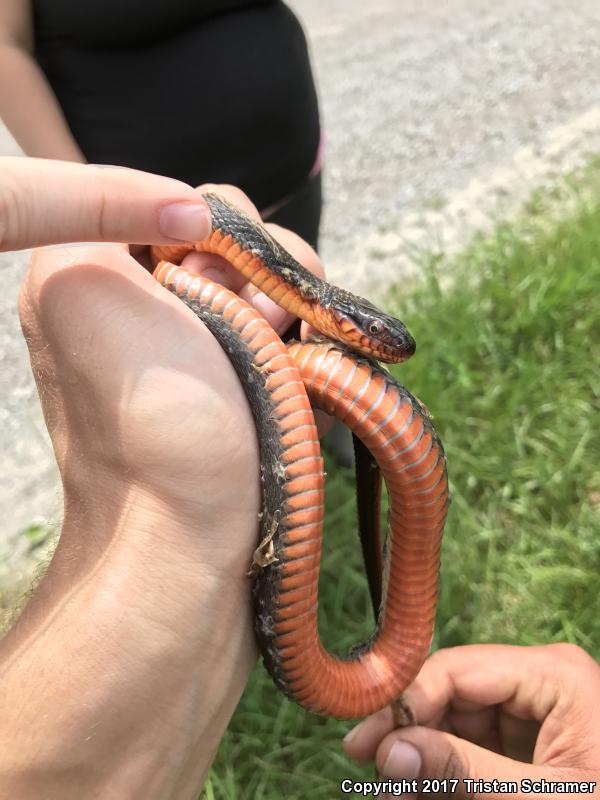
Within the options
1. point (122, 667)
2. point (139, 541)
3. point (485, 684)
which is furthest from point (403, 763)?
point (139, 541)

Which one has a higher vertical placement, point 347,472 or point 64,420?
point 64,420

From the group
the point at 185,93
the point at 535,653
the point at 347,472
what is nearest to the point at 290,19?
the point at 185,93

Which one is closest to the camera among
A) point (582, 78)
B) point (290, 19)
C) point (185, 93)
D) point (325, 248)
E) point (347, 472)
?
point (185, 93)

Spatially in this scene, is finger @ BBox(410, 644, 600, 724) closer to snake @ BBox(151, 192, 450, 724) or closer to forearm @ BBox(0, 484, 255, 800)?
snake @ BBox(151, 192, 450, 724)

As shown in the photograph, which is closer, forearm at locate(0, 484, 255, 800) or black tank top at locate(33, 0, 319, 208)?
forearm at locate(0, 484, 255, 800)

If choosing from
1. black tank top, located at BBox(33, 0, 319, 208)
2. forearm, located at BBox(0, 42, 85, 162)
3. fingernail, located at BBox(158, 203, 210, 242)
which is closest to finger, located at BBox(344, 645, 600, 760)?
fingernail, located at BBox(158, 203, 210, 242)

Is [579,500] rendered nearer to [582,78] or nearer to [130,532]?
[130,532]
